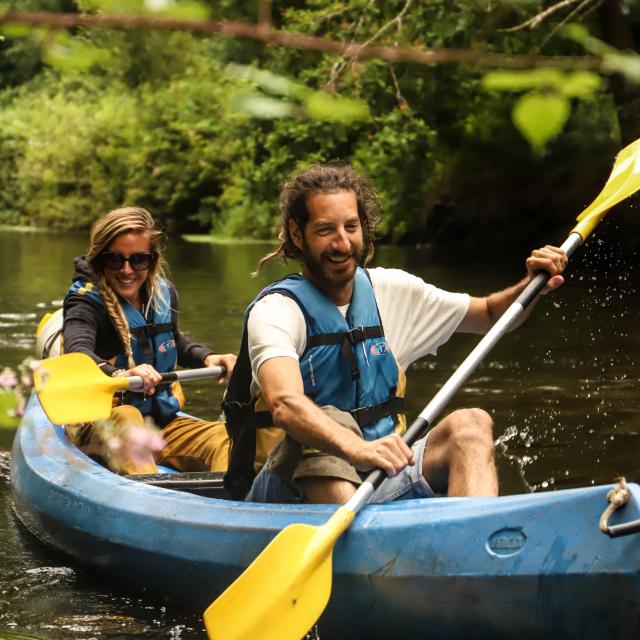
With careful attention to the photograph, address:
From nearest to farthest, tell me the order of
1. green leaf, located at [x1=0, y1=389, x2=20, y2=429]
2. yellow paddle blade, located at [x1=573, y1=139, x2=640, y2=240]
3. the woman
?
green leaf, located at [x1=0, y1=389, x2=20, y2=429], yellow paddle blade, located at [x1=573, y1=139, x2=640, y2=240], the woman

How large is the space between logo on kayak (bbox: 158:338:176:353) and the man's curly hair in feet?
3.67

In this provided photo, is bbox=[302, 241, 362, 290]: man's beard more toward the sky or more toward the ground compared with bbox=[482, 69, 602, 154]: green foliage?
more toward the ground

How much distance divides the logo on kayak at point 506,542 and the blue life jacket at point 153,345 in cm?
174

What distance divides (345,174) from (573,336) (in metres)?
5.28

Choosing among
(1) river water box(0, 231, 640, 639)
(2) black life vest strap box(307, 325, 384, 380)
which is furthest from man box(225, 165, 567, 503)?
(1) river water box(0, 231, 640, 639)

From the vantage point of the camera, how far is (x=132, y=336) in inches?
156

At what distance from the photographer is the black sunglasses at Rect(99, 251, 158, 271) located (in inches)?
152

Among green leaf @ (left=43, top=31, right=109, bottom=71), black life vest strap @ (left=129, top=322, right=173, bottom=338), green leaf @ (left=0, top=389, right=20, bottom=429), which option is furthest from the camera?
black life vest strap @ (left=129, top=322, right=173, bottom=338)

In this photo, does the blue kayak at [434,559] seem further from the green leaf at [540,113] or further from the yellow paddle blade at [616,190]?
the green leaf at [540,113]

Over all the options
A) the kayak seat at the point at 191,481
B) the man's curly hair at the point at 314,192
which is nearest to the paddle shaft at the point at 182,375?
the kayak seat at the point at 191,481

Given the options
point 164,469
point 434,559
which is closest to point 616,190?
point 434,559

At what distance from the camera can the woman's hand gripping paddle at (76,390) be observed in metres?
3.45

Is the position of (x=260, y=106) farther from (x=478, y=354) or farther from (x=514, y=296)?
(x=514, y=296)

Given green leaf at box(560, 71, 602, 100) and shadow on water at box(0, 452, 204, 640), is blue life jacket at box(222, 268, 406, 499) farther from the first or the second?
green leaf at box(560, 71, 602, 100)
